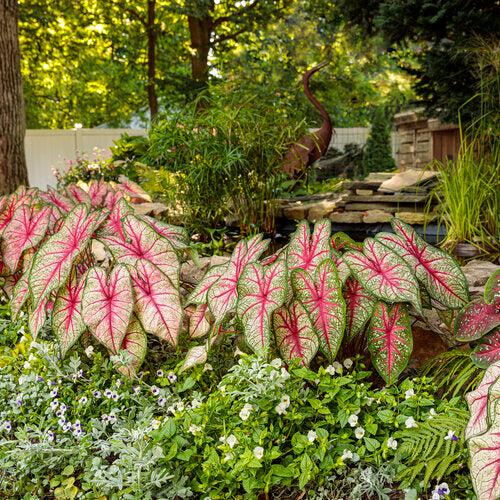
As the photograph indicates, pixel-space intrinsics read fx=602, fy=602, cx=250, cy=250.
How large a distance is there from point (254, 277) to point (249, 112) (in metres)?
2.62

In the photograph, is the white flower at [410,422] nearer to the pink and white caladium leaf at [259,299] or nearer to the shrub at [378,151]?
the pink and white caladium leaf at [259,299]

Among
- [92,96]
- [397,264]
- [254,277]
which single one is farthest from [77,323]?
[92,96]

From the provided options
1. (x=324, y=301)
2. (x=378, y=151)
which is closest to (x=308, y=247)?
(x=324, y=301)

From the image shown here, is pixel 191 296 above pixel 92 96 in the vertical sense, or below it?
below

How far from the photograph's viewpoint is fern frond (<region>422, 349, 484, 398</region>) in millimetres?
1854

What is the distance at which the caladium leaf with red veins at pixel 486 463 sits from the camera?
1254 mm

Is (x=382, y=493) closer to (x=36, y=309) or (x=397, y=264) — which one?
(x=397, y=264)

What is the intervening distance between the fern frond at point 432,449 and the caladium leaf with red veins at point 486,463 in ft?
0.68

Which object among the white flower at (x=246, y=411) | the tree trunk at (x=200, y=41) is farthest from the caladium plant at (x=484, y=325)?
the tree trunk at (x=200, y=41)

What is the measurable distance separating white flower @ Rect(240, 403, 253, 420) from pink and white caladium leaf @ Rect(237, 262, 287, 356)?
0.51ft

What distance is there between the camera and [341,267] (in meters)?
1.92

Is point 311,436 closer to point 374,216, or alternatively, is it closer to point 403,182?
point 374,216

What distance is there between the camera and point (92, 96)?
59.2ft

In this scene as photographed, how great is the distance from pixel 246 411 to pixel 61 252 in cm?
91
